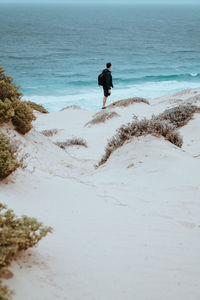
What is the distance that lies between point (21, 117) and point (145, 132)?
3.27 meters

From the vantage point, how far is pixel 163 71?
157ft

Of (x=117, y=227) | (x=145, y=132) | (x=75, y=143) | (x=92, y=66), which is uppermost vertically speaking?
(x=145, y=132)

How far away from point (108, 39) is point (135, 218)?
8618cm

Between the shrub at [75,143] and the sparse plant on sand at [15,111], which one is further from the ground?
the sparse plant on sand at [15,111]

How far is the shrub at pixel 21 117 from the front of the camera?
295 inches

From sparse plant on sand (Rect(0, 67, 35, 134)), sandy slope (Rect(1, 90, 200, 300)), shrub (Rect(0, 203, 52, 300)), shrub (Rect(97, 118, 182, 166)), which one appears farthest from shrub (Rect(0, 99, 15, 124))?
shrub (Rect(0, 203, 52, 300))

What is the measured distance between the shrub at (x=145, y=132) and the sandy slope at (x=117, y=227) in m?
0.28

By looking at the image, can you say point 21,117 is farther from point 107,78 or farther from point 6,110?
point 107,78

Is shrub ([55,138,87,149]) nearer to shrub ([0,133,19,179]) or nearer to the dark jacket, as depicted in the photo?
the dark jacket

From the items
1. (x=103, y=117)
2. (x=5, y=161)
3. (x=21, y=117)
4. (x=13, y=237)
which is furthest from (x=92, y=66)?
(x=13, y=237)

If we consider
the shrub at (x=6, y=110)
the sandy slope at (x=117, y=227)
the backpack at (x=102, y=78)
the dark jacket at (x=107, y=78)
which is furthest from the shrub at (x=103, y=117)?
the shrub at (x=6, y=110)

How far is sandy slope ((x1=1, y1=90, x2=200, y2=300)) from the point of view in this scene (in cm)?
250

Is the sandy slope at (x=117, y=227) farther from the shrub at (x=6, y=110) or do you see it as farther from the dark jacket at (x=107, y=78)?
the dark jacket at (x=107, y=78)

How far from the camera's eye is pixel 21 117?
299 inches
